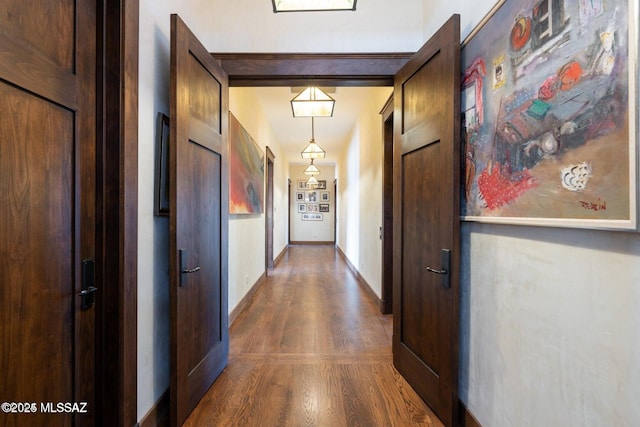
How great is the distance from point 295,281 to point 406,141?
3.75 metres

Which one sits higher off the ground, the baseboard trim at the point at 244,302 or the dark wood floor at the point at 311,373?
the baseboard trim at the point at 244,302

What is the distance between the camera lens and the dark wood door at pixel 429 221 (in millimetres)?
1614

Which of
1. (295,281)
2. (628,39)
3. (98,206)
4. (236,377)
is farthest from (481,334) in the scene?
(295,281)

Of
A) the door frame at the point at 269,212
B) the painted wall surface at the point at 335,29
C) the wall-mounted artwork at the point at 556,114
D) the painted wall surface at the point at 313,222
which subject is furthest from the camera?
the painted wall surface at the point at 313,222

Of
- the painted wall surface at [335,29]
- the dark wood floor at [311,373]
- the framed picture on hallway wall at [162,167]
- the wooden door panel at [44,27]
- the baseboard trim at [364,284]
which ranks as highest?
the painted wall surface at [335,29]

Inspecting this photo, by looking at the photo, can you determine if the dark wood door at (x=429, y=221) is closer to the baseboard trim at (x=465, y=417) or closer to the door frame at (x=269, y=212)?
the baseboard trim at (x=465, y=417)

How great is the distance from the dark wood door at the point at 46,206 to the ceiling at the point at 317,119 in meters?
3.19

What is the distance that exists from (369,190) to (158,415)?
145 inches

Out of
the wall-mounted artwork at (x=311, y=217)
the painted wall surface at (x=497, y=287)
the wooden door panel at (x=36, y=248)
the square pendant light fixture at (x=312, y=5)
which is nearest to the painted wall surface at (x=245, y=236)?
the painted wall surface at (x=497, y=287)

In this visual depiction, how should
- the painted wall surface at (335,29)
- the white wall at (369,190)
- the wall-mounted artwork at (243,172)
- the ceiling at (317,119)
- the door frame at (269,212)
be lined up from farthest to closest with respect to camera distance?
1. the door frame at (269,212)
2. the ceiling at (317,119)
3. the white wall at (369,190)
4. the wall-mounted artwork at (243,172)
5. the painted wall surface at (335,29)

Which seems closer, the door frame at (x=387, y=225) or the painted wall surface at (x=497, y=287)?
the painted wall surface at (x=497, y=287)

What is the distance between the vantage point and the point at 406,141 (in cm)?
211

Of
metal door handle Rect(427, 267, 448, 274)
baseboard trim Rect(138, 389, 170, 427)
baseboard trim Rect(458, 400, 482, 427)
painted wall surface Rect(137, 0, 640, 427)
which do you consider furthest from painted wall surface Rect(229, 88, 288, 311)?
baseboard trim Rect(458, 400, 482, 427)

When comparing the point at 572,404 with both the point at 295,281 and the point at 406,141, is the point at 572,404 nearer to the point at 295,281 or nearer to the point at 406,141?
the point at 406,141
